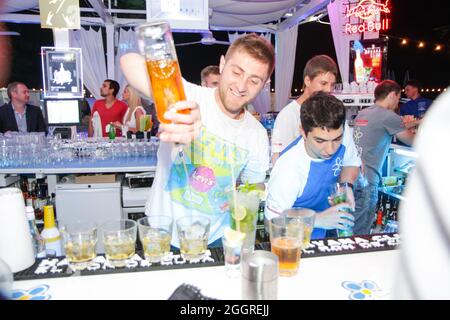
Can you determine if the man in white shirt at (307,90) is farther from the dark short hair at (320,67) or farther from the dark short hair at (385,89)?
the dark short hair at (385,89)

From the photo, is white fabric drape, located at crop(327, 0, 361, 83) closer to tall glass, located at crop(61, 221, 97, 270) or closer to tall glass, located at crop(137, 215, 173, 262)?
tall glass, located at crop(137, 215, 173, 262)

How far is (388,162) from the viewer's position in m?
4.18

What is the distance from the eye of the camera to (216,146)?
1.71 m

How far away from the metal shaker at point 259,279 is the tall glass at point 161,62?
0.51 metres

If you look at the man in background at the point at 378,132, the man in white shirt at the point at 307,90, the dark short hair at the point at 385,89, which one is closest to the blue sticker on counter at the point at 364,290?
the man in white shirt at the point at 307,90

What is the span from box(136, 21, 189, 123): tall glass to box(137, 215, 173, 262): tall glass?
365 millimetres

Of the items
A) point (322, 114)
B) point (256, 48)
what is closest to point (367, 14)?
point (322, 114)

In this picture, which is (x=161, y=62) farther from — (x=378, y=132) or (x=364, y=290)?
(x=378, y=132)

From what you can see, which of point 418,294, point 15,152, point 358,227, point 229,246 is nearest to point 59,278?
point 229,246

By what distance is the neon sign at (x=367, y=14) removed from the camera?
5996 mm

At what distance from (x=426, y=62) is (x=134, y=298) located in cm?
1711

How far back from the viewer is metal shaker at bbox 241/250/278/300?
3.05 ft

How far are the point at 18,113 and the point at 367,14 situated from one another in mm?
5713

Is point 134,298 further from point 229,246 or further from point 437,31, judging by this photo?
point 437,31
